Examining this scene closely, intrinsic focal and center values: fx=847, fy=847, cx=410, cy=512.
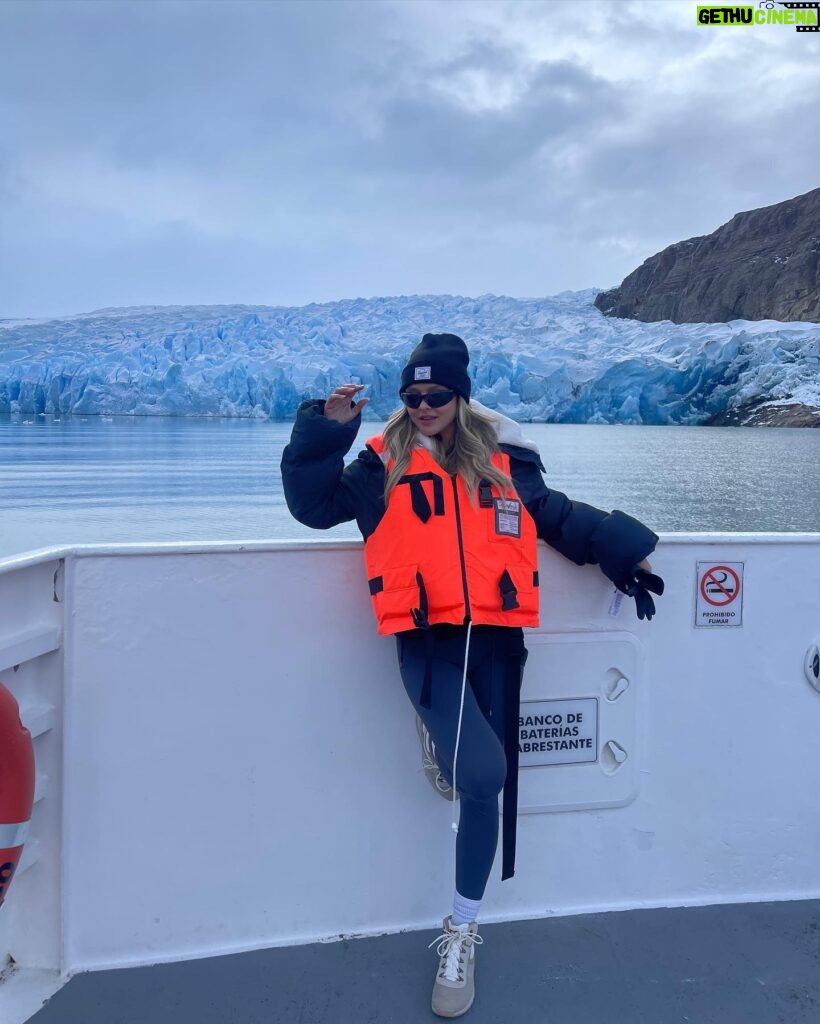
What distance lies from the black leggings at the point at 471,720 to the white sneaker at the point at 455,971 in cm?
8

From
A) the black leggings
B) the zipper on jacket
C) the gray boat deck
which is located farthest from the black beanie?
the gray boat deck

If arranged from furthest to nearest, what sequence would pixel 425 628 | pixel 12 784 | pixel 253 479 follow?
1. pixel 253 479
2. pixel 425 628
3. pixel 12 784

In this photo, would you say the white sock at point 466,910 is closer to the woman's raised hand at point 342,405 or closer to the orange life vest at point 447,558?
the orange life vest at point 447,558

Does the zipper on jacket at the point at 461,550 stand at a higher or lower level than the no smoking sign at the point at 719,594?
higher

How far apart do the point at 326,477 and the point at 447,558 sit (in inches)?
11.3

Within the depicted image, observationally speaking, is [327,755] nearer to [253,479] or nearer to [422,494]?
[422,494]

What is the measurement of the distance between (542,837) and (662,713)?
0.40m

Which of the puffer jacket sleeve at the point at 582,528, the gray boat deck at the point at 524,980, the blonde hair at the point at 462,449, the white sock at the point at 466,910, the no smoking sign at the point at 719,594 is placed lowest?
the gray boat deck at the point at 524,980

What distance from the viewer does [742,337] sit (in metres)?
26.9

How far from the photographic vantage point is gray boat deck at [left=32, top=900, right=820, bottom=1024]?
158 cm

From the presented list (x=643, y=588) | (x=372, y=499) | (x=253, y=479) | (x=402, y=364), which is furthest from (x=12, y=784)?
(x=402, y=364)

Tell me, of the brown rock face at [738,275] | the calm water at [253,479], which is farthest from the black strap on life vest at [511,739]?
the brown rock face at [738,275]

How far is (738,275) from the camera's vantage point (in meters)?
50.4

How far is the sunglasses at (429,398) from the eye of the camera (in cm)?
176
